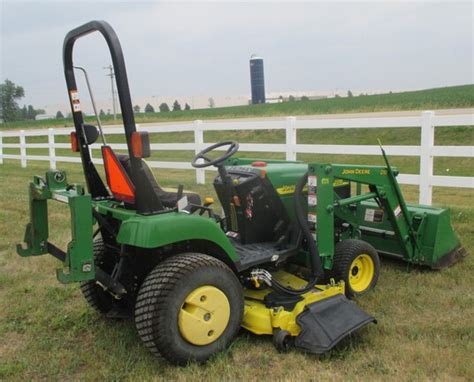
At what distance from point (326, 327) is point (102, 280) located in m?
1.42

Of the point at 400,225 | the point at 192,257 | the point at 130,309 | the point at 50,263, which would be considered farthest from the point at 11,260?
the point at 400,225

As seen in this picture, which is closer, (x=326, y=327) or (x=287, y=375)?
(x=287, y=375)

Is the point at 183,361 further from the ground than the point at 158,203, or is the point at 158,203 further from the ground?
the point at 158,203

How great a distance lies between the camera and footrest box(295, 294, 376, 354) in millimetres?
3072

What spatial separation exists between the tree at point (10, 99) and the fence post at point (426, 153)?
189 feet

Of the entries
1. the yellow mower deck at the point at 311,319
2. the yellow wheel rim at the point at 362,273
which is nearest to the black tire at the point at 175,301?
the yellow mower deck at the point at 311,319

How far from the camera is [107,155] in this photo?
10.3 ft

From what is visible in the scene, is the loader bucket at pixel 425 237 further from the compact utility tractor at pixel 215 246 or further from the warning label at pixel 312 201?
the warning label at pixel 312 201

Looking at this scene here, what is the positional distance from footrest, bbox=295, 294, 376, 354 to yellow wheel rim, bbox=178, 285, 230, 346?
0.51m

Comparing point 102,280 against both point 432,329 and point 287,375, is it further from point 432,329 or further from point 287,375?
point 432,329

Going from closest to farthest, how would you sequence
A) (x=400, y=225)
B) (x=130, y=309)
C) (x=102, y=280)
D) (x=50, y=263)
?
1. (x=102, y=280)
2. (x=130, y=309)
3. (x=400, y=225)
4. (x=50, y=263)

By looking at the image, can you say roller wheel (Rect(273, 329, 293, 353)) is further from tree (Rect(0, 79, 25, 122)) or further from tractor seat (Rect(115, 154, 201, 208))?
tree (Rect(0, 79, 25, 122))

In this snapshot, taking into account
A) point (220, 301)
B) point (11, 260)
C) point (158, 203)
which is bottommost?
point (11, 260)

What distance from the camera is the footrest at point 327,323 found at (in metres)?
3.07
